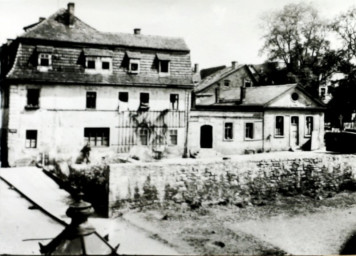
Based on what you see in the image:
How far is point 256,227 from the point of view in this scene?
12133mm

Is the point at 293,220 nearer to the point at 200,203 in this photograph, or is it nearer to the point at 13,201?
the point at 200,203

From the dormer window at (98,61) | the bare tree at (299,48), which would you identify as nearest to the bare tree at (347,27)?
the bare tree at (299,48)

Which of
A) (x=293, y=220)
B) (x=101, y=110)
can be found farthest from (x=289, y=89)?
(x=293, y=220)

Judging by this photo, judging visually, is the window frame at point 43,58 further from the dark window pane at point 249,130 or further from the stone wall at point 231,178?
the dark window pane at point 249,130

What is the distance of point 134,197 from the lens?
12.4m

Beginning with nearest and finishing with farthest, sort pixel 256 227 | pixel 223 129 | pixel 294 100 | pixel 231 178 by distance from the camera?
pixel 256 227 < pixel 231 178 < pixel 223 129 < pixel 294 100

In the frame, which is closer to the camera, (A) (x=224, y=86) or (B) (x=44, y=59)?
(B) (x=44, y=59)

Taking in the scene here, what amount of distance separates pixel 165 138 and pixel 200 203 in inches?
472

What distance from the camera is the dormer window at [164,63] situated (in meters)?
25.3

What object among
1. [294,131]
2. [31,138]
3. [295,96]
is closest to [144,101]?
[31,138]

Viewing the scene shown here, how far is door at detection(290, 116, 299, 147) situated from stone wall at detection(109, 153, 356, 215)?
12.6 m

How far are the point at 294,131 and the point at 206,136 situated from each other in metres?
7.26

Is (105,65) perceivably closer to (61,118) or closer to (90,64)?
(90,64)

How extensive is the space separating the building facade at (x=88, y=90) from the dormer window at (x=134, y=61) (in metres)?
0.06
